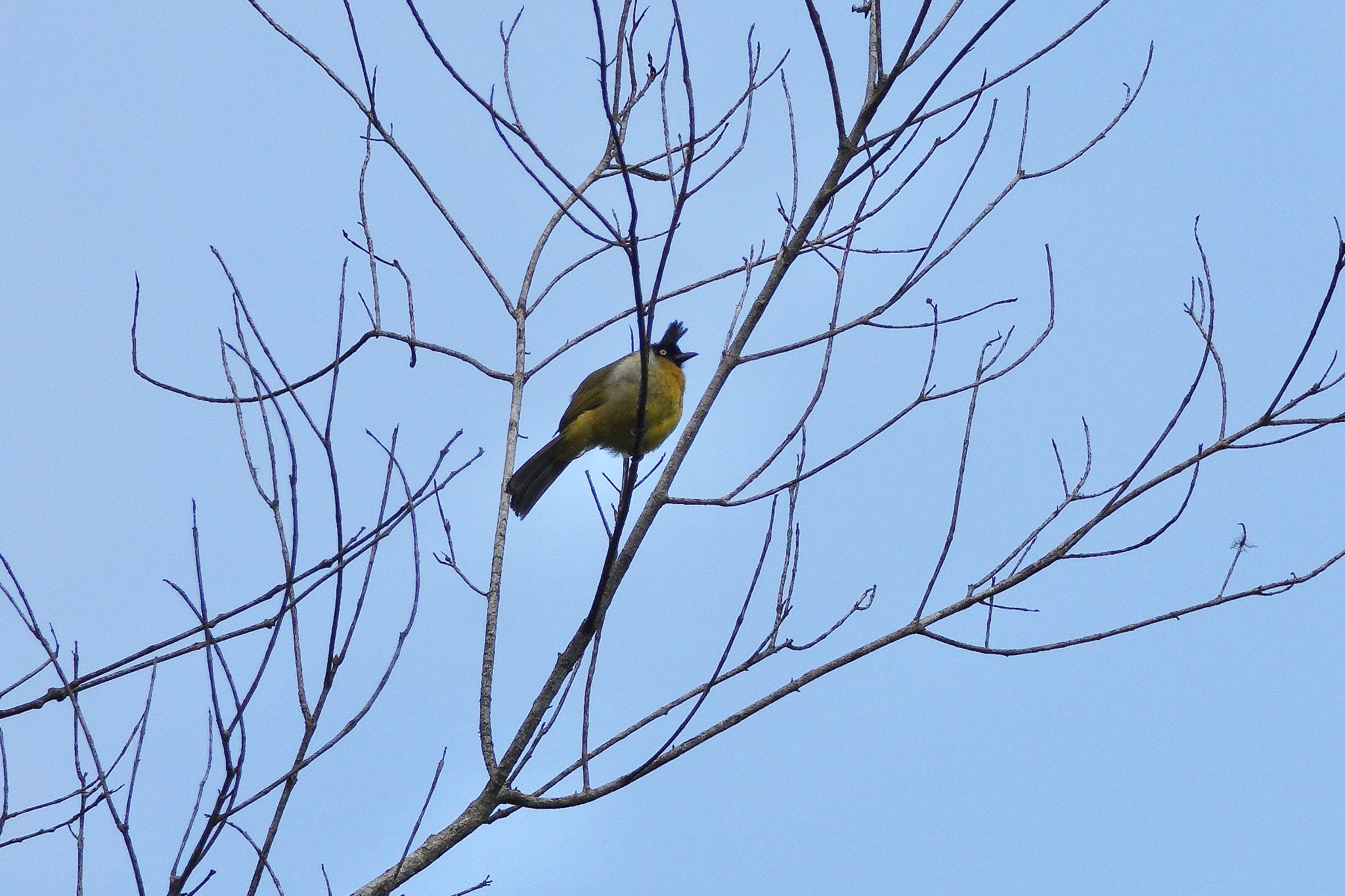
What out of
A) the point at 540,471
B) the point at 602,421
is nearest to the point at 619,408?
the point at 602,421

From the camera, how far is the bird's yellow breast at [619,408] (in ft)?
22.6

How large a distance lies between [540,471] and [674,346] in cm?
119

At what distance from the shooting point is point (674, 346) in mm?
7844

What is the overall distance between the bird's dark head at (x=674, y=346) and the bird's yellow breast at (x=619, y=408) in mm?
154

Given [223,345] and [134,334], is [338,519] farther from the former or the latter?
[134,334]

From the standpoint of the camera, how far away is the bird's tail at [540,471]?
282 inches

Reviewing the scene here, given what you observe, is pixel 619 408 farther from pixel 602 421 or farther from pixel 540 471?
pixel 540 471

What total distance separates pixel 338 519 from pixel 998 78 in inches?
92.4

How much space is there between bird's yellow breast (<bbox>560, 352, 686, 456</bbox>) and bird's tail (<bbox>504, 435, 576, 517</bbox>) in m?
0.06

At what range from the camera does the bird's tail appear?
23.5 feet

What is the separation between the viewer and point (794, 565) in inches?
161

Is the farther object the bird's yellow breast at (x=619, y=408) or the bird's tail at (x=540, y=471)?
the bird's tail at (x=540, y=471)

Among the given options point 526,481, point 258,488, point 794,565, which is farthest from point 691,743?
point 526,481

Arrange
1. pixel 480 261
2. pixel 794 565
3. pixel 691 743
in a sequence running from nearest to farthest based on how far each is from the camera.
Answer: pixel 691 743
pixel 794 565
pixel 480 261
